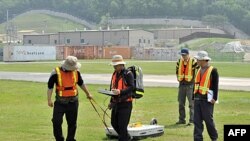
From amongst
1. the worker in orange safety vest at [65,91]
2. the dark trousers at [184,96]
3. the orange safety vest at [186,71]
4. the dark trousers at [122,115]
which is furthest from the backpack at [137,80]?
the dark trousers at [184,96]

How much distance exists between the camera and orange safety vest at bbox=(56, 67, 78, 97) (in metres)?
11.3

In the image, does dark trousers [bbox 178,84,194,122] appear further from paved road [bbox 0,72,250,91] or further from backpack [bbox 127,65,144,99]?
paved road [bbox 0,72,250,91]

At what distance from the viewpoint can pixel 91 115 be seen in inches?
718

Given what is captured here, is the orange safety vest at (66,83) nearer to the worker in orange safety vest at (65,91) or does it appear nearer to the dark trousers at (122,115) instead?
the worker in orange safety vest at (65,91)

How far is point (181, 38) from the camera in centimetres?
14538

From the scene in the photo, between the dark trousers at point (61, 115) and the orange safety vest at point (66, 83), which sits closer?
the orange safety vest at point (66, 83)

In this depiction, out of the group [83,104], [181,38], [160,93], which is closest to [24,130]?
[83,104]

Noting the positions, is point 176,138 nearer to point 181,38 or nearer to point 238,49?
point 238,49

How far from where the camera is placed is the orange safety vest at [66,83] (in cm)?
1130

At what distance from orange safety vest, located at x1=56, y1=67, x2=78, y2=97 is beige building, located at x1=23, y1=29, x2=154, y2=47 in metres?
110

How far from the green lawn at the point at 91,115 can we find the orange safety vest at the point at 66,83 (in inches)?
90.6

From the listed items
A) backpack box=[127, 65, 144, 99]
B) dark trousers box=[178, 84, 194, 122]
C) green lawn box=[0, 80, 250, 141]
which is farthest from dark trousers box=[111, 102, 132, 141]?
dark trousers box=[178, 84, 194, 122]

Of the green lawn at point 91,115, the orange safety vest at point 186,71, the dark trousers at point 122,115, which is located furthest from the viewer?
the orange safety vest at point 186,71

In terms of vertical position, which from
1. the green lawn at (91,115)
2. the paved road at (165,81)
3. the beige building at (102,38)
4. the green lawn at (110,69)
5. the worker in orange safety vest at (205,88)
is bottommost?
the green lawn at (110,69)
